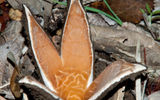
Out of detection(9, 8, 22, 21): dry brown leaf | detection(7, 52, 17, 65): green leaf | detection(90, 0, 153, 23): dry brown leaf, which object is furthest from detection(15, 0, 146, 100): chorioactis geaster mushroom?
detection(9, 8, 22, 21): dry brown leaf

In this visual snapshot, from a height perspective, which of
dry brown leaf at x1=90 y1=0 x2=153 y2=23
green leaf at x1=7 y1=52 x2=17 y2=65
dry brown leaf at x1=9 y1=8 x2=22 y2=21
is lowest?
green leaf at x1=7 y1=52 x2=17 y2=65

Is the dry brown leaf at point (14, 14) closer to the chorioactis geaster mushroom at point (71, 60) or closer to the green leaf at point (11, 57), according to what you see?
the green leaf at point (11, 57)

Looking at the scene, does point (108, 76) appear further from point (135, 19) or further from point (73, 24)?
point (135, 19)

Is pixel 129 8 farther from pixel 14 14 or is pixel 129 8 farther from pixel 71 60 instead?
pixel 14 14

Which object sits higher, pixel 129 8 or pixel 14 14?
pixel 14 14

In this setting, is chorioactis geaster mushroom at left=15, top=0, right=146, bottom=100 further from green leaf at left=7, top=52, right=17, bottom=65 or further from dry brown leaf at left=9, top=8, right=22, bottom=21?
dry brown leaf at left=9, top=8, right=22, bottom=21

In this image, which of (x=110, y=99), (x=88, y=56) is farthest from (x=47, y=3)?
(x=110, y=99)

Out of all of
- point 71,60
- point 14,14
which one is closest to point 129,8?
point 71,60

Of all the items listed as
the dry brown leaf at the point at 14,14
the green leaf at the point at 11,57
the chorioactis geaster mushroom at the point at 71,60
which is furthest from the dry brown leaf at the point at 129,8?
the green leaf at the point at 11,57
